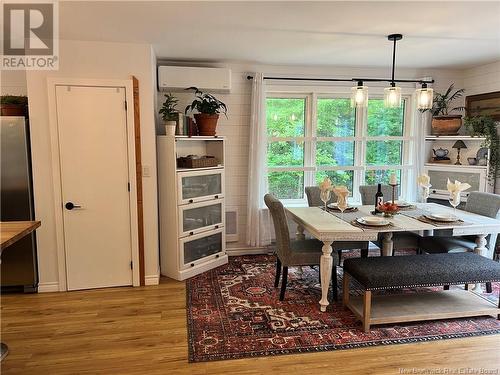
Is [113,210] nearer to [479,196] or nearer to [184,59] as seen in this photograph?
[184,59]

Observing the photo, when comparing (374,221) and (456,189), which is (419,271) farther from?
(456,189)

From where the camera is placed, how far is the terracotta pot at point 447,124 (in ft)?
15.7

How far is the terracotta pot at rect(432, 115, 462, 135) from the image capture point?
15.7 feet

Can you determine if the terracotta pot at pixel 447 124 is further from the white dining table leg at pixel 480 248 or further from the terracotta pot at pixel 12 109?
the terracotta pot at pixel 12 109

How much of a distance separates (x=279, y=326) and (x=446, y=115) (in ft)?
12.2

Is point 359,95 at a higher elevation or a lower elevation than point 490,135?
higher

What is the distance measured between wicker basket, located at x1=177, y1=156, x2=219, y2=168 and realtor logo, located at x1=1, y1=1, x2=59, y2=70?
5.08 feet

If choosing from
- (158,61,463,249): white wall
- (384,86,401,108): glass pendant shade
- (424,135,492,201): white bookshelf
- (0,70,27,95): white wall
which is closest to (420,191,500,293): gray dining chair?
(424,135,492,201): white bookshelf

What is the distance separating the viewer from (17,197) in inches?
140

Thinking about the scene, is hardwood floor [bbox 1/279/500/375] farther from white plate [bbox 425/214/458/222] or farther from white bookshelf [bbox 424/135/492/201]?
white bookshelf [bbox 424/135/492/201]

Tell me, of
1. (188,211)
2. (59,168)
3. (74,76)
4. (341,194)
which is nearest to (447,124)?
(341,194)

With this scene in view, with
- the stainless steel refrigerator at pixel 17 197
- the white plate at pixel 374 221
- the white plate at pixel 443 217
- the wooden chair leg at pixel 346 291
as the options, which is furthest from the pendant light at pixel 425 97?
the stainless steel refrigerator at pixel 17 197

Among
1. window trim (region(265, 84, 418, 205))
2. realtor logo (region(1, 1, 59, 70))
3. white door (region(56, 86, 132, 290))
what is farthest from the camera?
window trim (region(265, 84, 418, 205))

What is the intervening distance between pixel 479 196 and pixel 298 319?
7.89 ft
